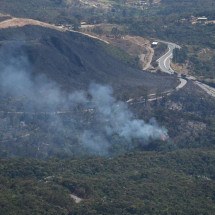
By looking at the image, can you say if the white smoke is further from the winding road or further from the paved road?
the paved road

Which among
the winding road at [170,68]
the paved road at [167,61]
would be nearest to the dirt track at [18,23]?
the paved road at [167,61]

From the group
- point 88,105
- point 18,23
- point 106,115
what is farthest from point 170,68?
point 106,115

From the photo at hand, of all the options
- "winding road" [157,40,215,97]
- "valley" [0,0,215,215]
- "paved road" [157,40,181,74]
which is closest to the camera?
"valley" [0,0,215,215]

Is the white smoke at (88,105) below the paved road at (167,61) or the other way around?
the other way around

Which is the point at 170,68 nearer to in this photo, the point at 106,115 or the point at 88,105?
the point at 88,105

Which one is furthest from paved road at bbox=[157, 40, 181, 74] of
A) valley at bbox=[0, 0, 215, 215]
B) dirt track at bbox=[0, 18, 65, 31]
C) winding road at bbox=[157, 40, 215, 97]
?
dirt track at bbox=[0, 18, 65, 31]

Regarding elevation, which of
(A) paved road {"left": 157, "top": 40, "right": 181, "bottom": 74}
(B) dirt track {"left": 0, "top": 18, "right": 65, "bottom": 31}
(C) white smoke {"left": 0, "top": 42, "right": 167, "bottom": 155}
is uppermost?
(B) dirt track {"left": 0, "top": 18, "right": 65, "bottom": 31}

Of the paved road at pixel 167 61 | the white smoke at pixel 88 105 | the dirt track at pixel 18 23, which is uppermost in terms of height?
the dirt track at pixel 18 23

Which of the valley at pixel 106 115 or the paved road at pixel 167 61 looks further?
the paved road at pixel 167 61

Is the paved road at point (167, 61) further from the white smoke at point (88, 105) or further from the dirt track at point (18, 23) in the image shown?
the white smoke at point (88, 105)

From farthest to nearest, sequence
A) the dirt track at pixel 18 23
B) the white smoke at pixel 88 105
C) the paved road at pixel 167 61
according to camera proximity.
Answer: the paved road at pixel 167 61 < the dirt track at pixel 18 23 < the white smoke at pixel 88 105

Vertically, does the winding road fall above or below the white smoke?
below
